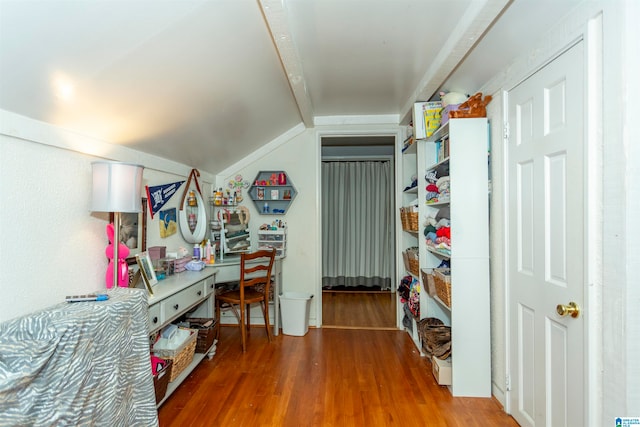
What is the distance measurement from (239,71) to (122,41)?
0.77m

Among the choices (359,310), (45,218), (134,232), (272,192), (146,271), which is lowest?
(359,310)

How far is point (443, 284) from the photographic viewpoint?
2.13 metres

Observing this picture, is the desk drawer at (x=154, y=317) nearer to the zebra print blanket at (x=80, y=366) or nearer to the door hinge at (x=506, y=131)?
the zebra print blanket at (x=80, y=366)

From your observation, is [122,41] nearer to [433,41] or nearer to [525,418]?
[433,41]

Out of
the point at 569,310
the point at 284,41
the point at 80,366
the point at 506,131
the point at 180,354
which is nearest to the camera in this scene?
the point at 80,366

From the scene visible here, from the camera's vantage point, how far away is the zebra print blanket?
0.95 m

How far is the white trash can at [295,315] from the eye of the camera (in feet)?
9.79

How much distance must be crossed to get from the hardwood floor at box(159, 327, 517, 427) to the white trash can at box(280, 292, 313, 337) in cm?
20

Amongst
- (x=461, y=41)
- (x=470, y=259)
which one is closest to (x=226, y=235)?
(x=470, y=259)

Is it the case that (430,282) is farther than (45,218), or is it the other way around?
(430,282)

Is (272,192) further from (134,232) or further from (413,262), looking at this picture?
(413,262)

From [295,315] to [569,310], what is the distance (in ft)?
7.42

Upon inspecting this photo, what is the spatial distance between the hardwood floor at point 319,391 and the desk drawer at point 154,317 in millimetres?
541

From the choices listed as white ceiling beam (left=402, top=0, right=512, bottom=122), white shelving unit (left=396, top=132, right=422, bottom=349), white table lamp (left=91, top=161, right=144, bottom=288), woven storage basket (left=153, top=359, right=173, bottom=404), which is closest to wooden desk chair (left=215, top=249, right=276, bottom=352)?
woven storage basket (left=153, top=359, right=173, bottom=404)
